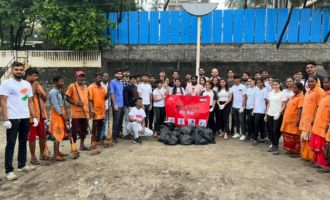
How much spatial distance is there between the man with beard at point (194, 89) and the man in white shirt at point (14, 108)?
4607mm

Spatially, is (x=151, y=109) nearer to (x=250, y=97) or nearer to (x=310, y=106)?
(x=250, y=97)

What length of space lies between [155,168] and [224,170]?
131 cm

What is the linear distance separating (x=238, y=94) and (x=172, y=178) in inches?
156

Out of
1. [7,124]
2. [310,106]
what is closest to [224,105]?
[310,106]

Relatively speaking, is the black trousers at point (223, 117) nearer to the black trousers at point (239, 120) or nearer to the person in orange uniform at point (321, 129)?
the black trousers at point (239, 120)

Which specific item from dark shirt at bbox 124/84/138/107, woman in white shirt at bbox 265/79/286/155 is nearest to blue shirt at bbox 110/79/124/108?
dark shirt at bbox 124/84/138/107

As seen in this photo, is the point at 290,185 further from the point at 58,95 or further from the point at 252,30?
the point at 252,30

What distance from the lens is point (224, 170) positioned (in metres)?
5.45

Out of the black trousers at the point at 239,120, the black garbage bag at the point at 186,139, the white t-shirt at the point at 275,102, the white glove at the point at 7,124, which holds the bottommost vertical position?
the black garbage bag at the point at 186,139

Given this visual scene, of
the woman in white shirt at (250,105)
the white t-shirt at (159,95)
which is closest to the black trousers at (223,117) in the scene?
the woman in white shirt at (250,105)

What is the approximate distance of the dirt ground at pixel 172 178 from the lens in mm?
4586

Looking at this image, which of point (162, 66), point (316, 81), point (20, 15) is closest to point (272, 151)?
point (316, 81)

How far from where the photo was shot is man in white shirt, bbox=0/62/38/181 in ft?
16.6

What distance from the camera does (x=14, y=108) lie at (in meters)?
5.16
